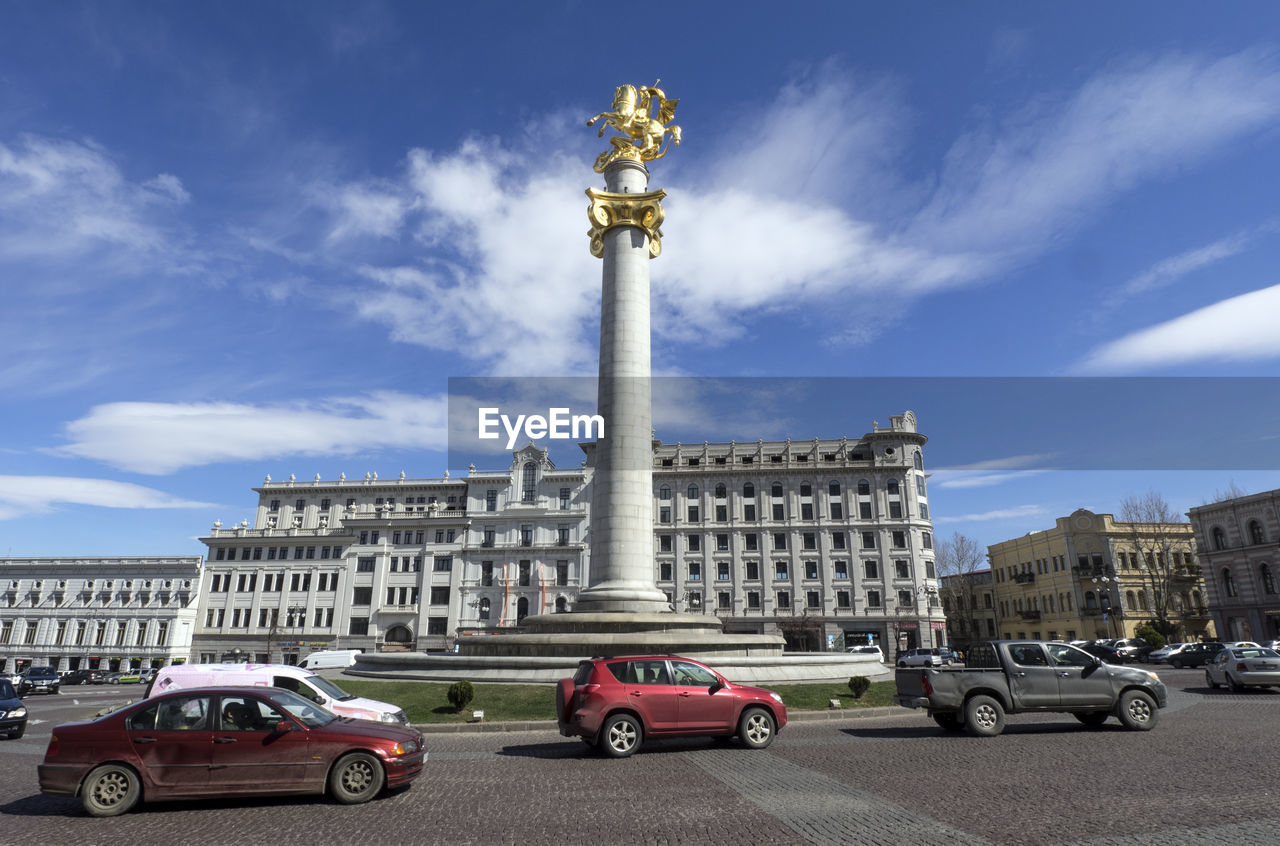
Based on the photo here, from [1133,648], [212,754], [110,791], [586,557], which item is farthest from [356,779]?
[586,557]

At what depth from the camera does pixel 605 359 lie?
2961 centimetres

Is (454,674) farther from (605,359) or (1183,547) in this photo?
(1183,547)

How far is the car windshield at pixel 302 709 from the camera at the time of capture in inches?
415

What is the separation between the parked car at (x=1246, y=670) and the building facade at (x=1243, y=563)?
130 feet

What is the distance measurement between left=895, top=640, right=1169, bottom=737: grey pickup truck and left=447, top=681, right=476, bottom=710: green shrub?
35.8ft

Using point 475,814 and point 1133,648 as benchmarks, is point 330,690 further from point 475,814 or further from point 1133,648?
point 1133,648

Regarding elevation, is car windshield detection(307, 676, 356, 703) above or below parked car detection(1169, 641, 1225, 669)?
above

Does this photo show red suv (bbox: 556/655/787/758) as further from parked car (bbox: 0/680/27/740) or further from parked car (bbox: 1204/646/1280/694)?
parked car (bbox: 1204/646/1280/694)

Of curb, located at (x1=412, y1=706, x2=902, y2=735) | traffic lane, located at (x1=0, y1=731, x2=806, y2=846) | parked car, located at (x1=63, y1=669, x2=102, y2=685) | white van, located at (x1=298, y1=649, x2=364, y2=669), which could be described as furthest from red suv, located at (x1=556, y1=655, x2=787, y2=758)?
parked car, located at (x1=63, y1=669, x2=102, y2=685)

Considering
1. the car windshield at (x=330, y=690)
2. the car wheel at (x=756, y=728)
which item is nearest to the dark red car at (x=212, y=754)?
the car windshield at (x=330, y=690)

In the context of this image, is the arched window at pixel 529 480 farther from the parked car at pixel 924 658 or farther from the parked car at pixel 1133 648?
the parked car at pixel 1133 648

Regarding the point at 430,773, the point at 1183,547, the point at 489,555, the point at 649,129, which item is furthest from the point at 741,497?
the point at 430,773

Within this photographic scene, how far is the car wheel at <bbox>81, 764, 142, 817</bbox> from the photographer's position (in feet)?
31.8

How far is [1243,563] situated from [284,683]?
71575 millimetres
